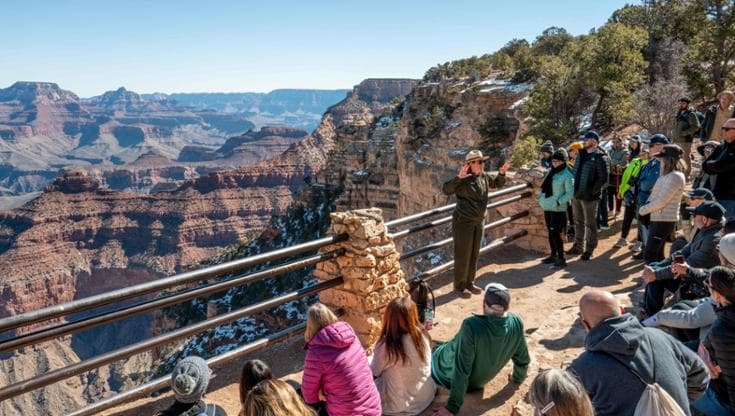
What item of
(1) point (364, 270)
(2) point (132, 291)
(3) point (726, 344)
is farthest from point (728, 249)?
(2) point (132, 291)

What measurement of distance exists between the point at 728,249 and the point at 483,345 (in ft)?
6.01

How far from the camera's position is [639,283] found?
6699 mm

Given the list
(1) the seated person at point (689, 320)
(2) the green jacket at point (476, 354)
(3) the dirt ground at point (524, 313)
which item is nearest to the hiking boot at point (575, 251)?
(3) the dirt ground at point (524, 313)

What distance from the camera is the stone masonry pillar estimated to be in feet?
16.7

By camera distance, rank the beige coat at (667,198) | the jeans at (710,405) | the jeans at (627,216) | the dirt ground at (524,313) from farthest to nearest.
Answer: the jeans at (627,216) < the beige coat at (667,198) < the dirt ground at (524,313) < the jeans at (710,405)

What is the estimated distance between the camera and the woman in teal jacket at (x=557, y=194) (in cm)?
713

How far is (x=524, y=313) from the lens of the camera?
610 cm

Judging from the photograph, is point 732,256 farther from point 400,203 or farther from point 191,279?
point 400,203

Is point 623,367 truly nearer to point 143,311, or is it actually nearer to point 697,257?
point 697,257

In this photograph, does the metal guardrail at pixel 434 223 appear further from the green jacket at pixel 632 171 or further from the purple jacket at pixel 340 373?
the purple jacket at pixel 340 373

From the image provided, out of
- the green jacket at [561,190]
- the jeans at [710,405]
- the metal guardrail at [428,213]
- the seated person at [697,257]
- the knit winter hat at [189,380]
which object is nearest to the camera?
the knit winter hat at [189,380]

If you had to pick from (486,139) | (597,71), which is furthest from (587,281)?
(486,139)

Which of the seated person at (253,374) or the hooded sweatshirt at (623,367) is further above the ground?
the hooded sweatshirt at (623,367)

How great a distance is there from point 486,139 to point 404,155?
5318 millimetres
